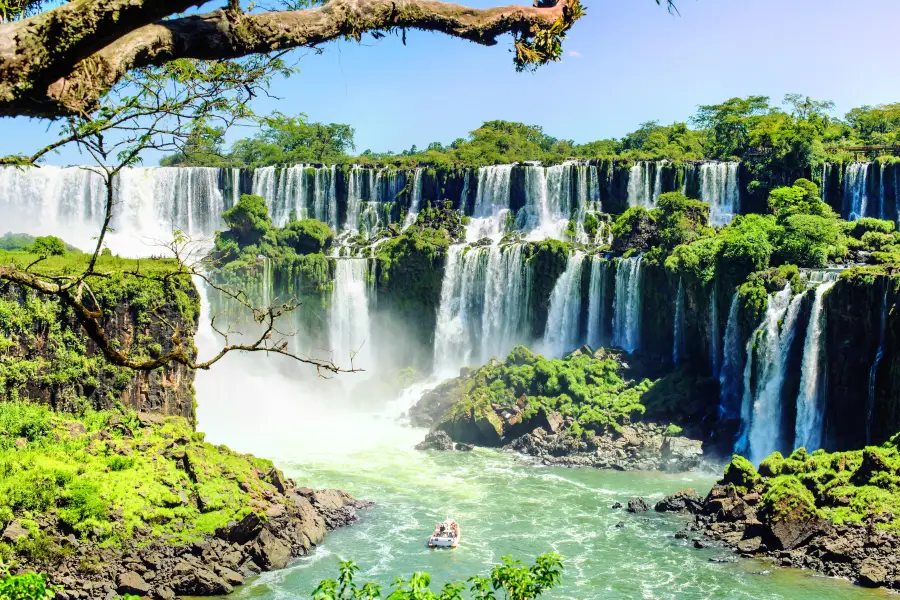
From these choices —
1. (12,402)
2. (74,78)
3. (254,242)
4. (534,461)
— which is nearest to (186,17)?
(74,78)

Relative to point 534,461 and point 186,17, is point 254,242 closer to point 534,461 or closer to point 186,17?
point 534,461

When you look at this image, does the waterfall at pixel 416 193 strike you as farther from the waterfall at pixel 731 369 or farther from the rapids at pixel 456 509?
the waterfall at pixel 731 369

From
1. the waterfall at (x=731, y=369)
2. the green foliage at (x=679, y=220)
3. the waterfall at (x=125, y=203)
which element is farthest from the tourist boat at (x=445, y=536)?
the waterfall at (x=125, y=203)

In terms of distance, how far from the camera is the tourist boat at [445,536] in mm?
23016

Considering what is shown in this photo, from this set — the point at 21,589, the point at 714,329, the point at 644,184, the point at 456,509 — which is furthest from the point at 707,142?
the point at 21,589

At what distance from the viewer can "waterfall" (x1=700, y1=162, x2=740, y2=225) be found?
144 feet

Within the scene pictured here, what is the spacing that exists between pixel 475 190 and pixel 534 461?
20.4 meters

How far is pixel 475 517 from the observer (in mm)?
25906

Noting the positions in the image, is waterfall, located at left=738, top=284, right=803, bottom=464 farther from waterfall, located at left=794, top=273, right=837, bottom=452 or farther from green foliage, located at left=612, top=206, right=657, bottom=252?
green foliage, located at left=612, top=206, right=657, bottom=252

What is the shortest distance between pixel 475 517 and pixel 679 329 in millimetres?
14437

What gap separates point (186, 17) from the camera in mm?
5078

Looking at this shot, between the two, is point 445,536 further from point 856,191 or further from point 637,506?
point 856,191

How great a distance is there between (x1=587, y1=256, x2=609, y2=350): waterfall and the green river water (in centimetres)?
871

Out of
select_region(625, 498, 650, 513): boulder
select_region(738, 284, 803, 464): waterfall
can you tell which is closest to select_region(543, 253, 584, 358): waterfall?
select_region(738, 284, 803, 464): waterfall
